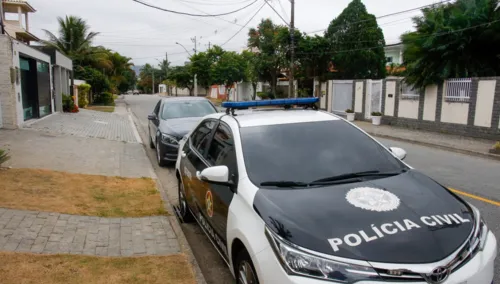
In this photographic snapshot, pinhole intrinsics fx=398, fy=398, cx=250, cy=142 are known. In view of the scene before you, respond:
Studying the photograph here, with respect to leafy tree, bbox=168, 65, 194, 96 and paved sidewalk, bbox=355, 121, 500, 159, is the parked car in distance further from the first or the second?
leafy tree, bbox=168, 65, 194, 96

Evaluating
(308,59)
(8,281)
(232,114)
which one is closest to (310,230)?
(232,114)

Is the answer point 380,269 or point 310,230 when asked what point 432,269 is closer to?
point 380,269

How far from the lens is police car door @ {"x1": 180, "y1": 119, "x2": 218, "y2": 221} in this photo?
4.43m

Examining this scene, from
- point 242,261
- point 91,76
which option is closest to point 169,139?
point 242,261

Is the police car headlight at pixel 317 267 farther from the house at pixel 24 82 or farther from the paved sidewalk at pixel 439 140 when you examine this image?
the house at pixel 24 82

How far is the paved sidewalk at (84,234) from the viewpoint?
432cm

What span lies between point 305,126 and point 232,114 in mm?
851

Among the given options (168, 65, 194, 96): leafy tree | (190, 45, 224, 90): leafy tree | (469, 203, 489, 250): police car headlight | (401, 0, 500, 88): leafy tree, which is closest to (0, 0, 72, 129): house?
(469, 203, 489, 250): police car headlight

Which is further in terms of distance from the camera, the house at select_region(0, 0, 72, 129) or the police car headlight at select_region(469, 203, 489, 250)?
the house at select_region(0, 0, 72, 129)

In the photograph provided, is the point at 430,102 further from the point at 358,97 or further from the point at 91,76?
the point at 91,76

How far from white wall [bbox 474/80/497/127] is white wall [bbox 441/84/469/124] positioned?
55 centimetres

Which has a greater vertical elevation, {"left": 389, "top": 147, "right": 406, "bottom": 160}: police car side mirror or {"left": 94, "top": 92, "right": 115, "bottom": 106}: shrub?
{"left": 389, "top": 147, "right": 406, "bottom": 160}: police car side mirror

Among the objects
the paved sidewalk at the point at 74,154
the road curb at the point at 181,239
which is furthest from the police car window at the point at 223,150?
the paved sidewalk at the point at 74,154

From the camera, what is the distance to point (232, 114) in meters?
4.30
